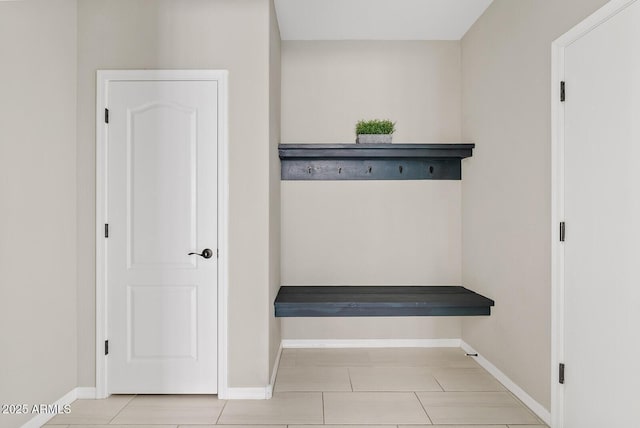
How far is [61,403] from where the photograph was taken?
8.63 ft

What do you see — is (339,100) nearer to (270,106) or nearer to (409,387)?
(270,106)

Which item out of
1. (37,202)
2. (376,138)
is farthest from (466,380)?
(37,202)

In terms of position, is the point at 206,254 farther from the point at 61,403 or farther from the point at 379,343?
the point at 379,343

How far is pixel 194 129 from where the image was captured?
2.81m

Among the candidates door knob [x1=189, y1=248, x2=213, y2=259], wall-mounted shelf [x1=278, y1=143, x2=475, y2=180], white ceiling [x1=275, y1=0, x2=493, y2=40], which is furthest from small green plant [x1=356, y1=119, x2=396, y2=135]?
door knob [x1=189, y1=248, x2=213, y2=259]

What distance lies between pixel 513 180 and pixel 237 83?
1.94 m

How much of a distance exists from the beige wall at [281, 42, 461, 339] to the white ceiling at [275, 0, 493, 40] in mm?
131

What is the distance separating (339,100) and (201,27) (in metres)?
1.44

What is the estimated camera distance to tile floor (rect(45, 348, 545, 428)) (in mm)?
2480

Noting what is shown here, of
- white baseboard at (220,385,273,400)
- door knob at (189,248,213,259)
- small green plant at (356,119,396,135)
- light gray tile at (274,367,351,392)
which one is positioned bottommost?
light gray tile at (274,367,351,392)

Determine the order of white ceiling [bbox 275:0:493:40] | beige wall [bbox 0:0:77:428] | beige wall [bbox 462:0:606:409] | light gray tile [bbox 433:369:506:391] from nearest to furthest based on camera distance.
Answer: beige wall [bbox 0:0:77:428]
beige wall [bbox 462:0:606:409]
light gray tile [bbox 433:369:506:391]
white ceiling [bbox 275:0:493:40]
